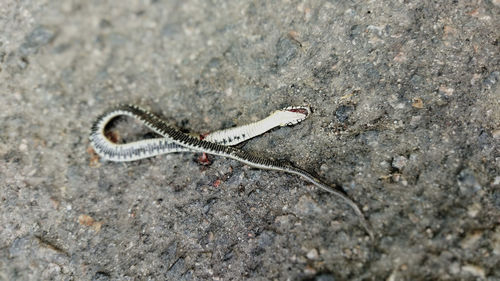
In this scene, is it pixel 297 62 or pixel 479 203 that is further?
pixel 297 62

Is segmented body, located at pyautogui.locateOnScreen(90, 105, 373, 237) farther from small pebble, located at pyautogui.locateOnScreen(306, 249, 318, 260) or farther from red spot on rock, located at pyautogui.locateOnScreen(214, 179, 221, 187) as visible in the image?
small pebble, located at pyautogui.locateOnScreen(306, 249, 318, 260)

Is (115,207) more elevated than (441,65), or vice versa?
(441,65)

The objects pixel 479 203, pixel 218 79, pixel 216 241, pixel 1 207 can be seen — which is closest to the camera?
pixel 479 203

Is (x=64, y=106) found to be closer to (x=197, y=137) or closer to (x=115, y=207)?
(x=115, y=207)

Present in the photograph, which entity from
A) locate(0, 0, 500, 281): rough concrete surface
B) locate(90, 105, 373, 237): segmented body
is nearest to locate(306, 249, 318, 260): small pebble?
locate(0, 0, 500, 281): rough concrete surface

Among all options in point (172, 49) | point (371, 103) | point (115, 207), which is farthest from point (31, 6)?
point (371, 103)

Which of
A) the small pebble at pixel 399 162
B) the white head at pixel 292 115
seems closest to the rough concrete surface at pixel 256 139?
the small pebble at pixel 399 162
